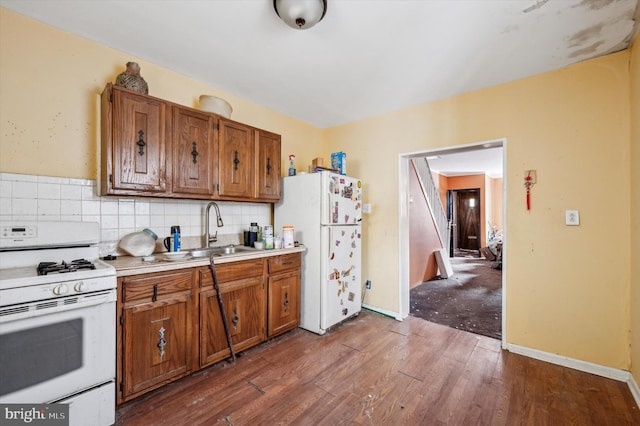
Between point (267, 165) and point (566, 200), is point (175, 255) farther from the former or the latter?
point (566, 200)

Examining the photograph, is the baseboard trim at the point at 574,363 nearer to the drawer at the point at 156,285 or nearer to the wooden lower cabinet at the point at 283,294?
the wooden lower cabinet at the point at 283,294

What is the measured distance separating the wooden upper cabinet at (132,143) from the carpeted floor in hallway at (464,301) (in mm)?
3192

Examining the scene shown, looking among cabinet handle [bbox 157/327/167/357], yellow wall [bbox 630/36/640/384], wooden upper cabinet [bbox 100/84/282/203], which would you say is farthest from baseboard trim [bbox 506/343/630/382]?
cabinet handle [bbox 157/327/167/357]

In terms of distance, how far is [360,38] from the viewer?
1.90m

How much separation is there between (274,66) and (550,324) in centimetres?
325

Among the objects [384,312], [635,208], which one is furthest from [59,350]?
[635,208]

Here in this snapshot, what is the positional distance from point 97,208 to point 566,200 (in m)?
3.73

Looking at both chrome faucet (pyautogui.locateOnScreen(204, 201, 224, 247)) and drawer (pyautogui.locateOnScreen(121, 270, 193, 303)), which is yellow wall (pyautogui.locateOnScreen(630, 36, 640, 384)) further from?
chrome faucet (pyautogui.locateOnScreen(204, 201, 224, 247))

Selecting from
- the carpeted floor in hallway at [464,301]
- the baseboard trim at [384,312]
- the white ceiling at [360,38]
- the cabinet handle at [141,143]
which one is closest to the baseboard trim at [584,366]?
the carpeted floor in hallway at [464,301]

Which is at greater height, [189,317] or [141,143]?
[141,143]

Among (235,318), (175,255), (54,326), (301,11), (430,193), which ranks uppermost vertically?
(301,11)

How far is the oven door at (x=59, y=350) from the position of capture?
1.21 metres

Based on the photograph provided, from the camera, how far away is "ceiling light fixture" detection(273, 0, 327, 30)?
1.50 meters

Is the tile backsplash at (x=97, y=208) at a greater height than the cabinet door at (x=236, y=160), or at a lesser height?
lesser
